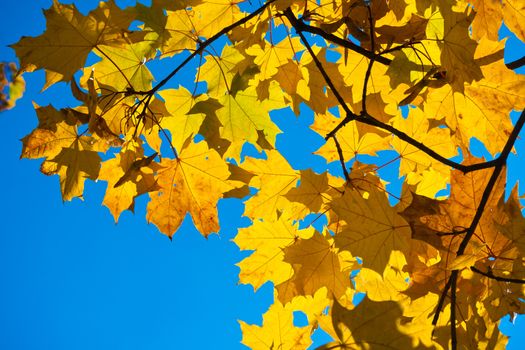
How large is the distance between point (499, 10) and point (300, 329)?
155 centimetres

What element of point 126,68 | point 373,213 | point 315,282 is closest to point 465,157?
point 373,213

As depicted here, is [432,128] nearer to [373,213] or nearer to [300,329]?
[373,213]

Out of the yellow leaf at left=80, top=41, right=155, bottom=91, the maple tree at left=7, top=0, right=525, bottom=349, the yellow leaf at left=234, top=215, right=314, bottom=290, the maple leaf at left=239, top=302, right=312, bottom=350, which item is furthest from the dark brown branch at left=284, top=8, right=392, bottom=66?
the maple leaf at left=239, top=302, right=312, bottom=350

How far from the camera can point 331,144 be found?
241cm

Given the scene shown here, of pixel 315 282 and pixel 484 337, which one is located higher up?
pixel 315 282

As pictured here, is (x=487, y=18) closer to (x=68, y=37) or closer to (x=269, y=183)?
(x=269, y=183)

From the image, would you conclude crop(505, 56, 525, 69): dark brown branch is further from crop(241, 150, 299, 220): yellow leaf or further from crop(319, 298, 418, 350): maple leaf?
crop(319, 298, 418, 350): maple leaf

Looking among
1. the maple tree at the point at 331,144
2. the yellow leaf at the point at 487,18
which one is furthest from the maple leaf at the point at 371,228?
the yellow leaf at the point at 487,18

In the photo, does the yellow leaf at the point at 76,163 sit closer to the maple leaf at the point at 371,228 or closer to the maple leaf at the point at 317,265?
the maple leaf at the point at 317,265

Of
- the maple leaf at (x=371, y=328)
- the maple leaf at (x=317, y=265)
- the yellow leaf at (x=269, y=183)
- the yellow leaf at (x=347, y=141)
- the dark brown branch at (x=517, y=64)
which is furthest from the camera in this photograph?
the yellow leaf at (x=347, y=141)

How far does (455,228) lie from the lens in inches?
64.0

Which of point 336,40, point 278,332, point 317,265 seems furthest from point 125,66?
point 278,332

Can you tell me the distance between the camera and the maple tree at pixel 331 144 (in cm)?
161

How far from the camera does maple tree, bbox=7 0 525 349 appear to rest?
1612 mm
